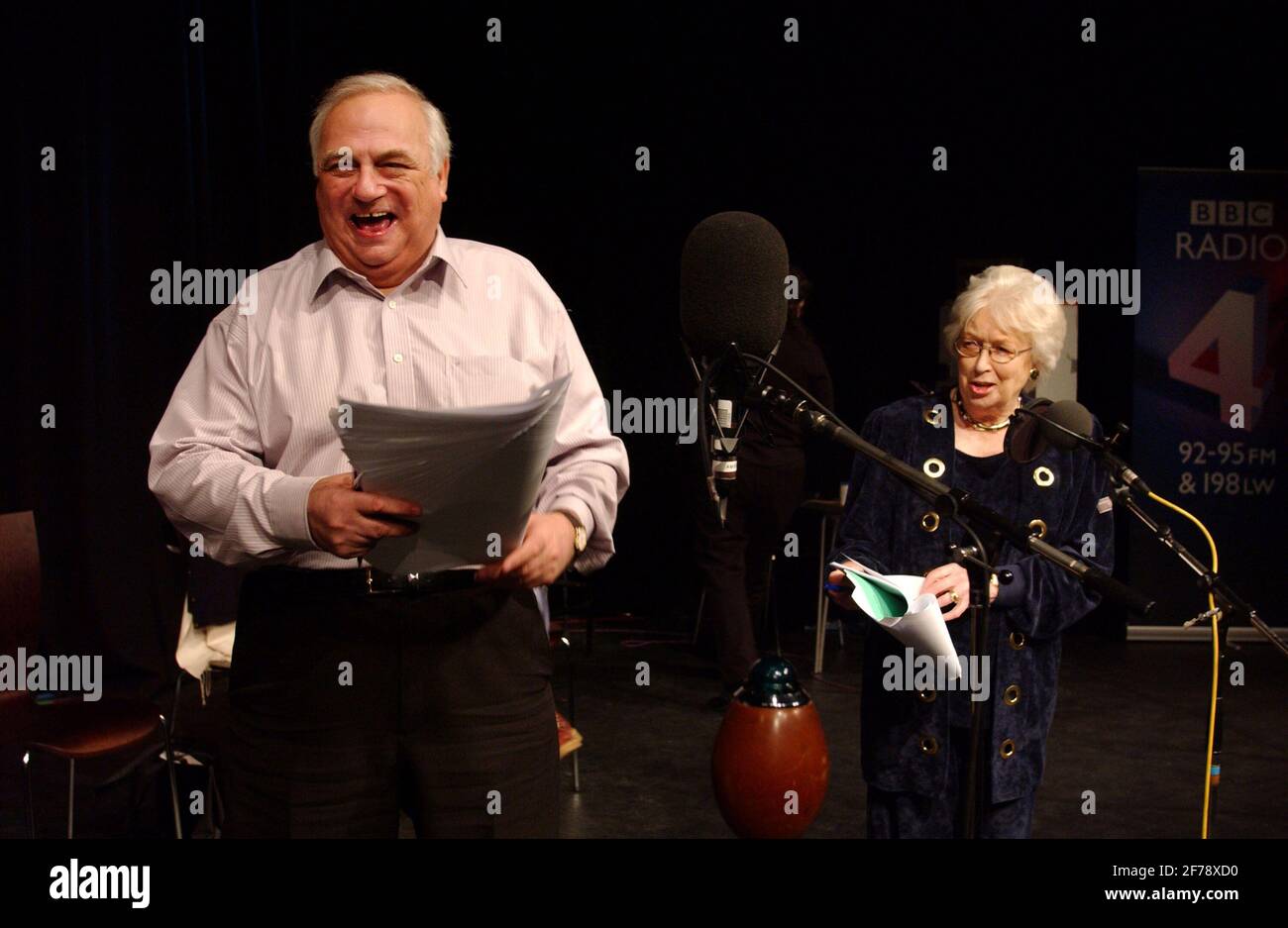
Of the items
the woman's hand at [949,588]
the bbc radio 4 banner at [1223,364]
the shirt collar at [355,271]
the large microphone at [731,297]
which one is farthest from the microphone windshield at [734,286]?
the bbc radio 4 banner at [1223,364]

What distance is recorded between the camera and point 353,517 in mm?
1350

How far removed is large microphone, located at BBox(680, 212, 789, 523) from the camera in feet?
5.34

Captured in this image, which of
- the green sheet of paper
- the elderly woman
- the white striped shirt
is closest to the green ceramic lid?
the elderly woman

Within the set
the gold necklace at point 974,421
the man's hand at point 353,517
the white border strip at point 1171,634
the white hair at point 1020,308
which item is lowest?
the white border strip at point 1171,634

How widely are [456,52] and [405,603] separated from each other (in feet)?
16.9

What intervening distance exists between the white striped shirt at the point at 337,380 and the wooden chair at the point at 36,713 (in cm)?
171

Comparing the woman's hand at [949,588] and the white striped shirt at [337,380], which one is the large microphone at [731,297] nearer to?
the white striped shirt at [337,380]

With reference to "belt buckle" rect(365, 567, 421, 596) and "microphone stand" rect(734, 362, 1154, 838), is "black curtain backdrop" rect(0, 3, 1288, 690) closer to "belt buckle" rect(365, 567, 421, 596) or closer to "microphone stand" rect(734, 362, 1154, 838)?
"belt buckle" rect(365, 567, 421, 596)

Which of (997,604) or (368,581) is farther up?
(368,581)

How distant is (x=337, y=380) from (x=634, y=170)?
526cm

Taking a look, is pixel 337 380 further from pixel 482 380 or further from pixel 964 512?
pixel 964 512

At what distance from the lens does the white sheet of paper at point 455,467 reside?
3.99 feet

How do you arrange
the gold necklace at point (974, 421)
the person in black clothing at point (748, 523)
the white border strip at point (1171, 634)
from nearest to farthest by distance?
the gold necklace at point (974, 421)
the person in black clothing at point (748, 523)
the white border strip at point (1171, 634)

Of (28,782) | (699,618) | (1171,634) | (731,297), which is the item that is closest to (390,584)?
(731,297)
